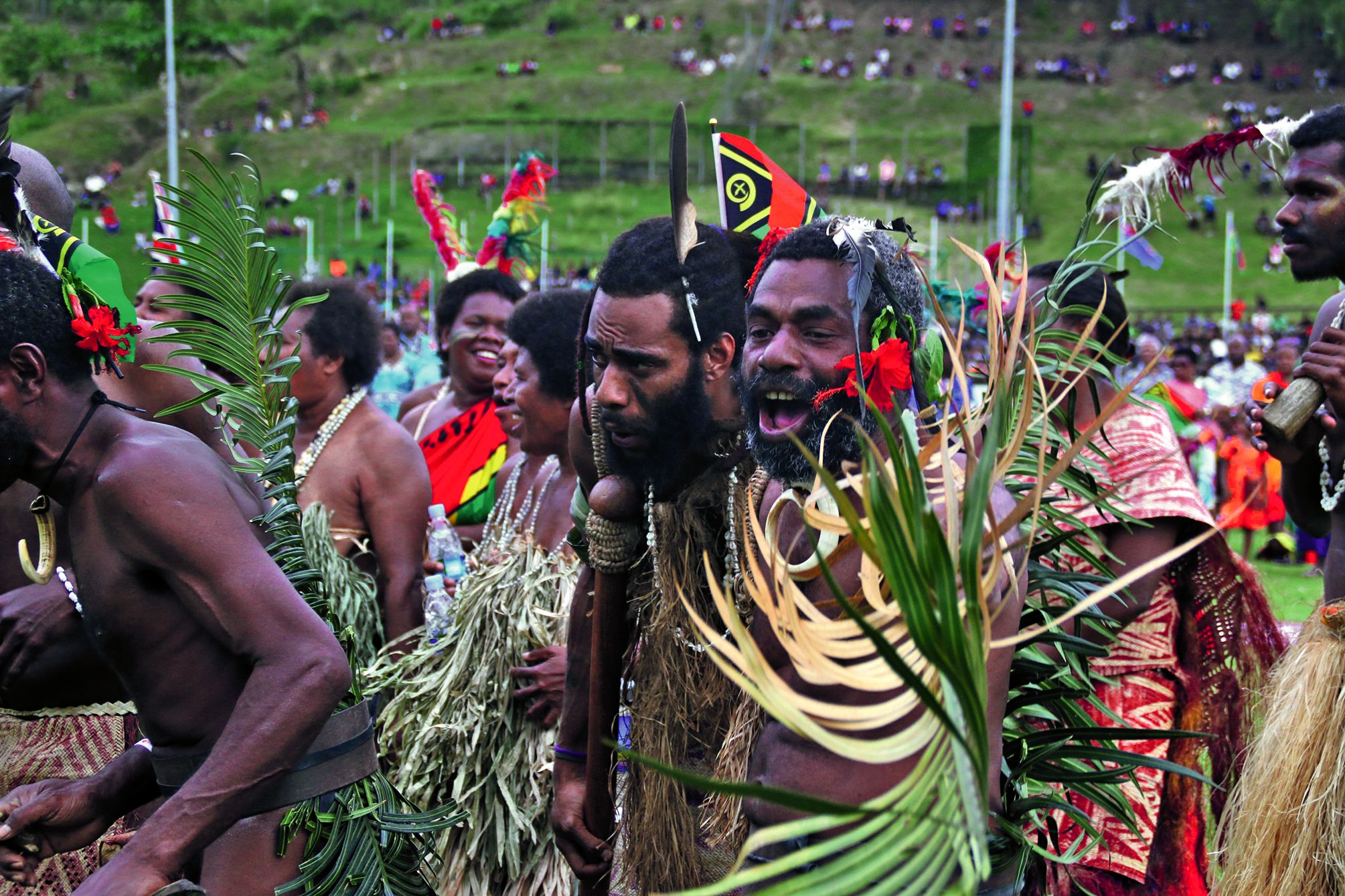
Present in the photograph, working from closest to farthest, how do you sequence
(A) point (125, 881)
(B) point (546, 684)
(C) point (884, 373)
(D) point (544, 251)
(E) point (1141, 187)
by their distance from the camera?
1. (A) point (125, 881)
2. (C) point (884, 373)
3. (E) point (1141, 187)
4. (B) point (546, 684)
5. (D) point (544, 251)

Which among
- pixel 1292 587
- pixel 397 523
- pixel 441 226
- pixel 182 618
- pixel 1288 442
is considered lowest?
pixel 1292 587

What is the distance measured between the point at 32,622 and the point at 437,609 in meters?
1.74

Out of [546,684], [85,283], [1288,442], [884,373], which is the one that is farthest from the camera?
[546,684]

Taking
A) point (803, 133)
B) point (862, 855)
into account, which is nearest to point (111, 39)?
point (803, 133)

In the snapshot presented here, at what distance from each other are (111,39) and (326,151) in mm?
14931

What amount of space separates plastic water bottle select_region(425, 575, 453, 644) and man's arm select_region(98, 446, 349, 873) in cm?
191

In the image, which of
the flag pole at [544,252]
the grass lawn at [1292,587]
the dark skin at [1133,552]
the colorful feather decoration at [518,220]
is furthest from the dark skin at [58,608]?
the grass lawn at [1292,587]

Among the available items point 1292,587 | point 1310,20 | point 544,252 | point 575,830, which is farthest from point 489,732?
point 1310,20

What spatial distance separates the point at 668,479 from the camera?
3244 millimetres

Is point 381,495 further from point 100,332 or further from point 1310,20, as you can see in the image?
point 1310,20

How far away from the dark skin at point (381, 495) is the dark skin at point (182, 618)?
6.75 feet

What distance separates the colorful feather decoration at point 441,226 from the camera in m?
7.89

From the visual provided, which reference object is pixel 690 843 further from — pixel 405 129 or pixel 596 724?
pixel 405 129

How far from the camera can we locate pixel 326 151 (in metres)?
56.9
